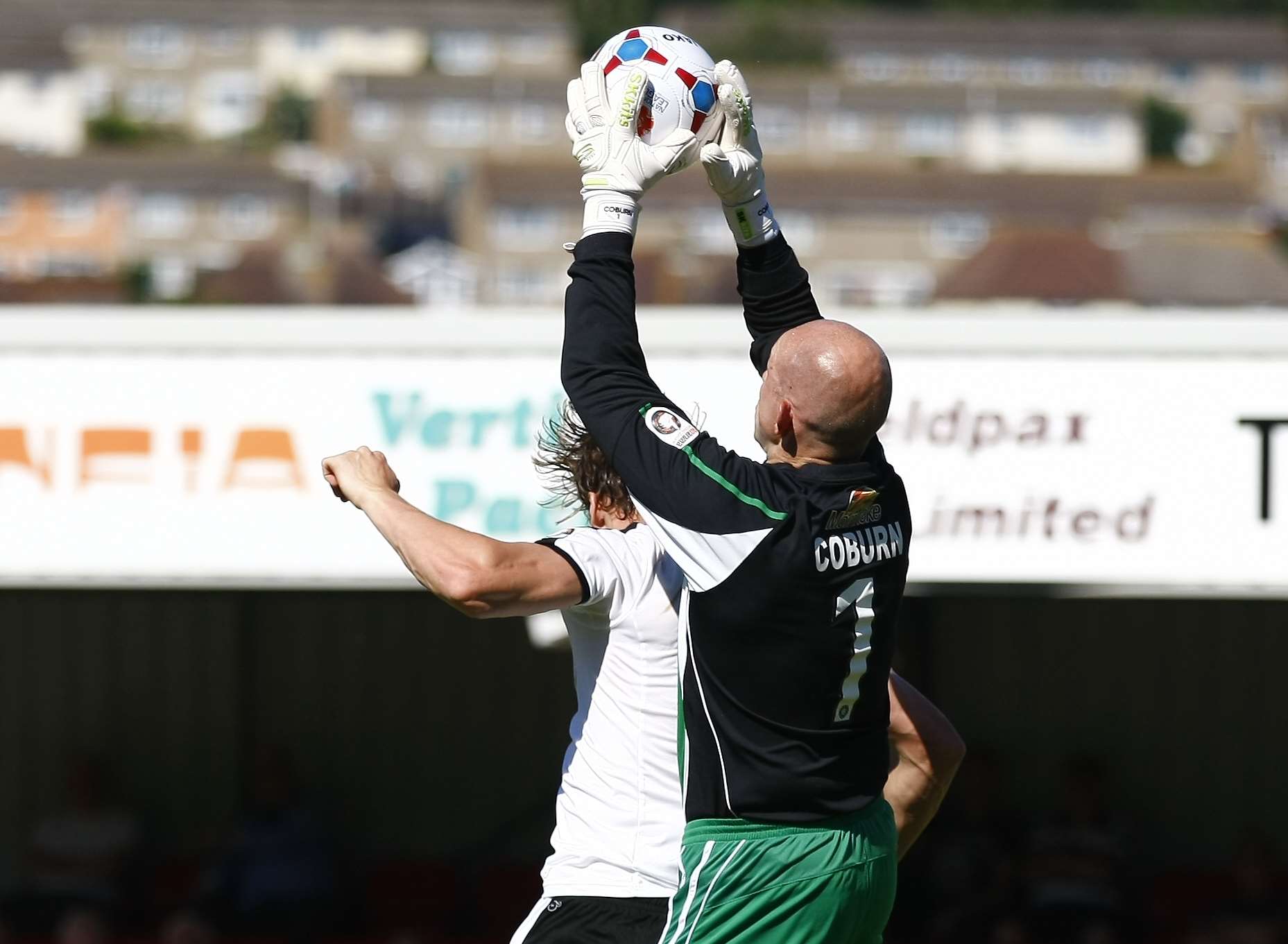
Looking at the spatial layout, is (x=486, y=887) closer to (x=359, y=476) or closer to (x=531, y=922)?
(x=531, y=922)

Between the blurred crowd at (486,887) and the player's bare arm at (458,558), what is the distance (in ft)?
15.7

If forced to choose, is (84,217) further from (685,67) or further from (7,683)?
(685,67)

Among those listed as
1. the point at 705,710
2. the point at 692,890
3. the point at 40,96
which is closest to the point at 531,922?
the point at 692,890

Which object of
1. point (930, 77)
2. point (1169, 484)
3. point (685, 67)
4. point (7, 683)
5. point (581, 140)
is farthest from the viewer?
point (930, 77)

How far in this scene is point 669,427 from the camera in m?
2.37

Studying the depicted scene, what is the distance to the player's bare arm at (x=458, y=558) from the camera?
2328 millimetres

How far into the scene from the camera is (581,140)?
254 cm

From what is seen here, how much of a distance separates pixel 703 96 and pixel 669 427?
0.64 metres

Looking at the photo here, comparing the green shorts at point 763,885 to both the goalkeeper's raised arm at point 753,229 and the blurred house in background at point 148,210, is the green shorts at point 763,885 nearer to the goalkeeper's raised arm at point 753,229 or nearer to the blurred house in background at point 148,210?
the goalkeeper's raised arm at point 753,229

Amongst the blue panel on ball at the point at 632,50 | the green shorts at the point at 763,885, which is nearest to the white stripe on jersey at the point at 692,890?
the green shorts at the point at 763,885

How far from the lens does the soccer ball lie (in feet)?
8.38

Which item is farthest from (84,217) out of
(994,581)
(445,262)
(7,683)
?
(994,581)

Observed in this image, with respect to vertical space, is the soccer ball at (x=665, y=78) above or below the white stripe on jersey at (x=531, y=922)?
above

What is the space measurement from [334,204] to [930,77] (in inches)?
1262
